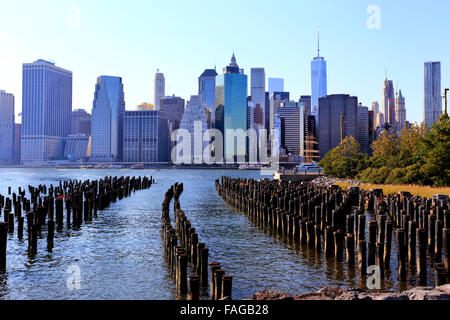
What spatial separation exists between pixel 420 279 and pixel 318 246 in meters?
7.67

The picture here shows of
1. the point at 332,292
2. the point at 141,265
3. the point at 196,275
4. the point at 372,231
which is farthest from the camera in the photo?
the point at 141,265

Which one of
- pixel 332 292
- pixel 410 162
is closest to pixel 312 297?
pixel 332 292

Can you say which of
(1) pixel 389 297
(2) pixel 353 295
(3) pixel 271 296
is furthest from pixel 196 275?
(1) pixel 389 297

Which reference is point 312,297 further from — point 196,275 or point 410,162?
point 410,162

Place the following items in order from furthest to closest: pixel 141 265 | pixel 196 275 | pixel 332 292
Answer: pixel 141 265 < pixel 196 275 < pixel 332 292

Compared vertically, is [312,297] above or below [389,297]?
below

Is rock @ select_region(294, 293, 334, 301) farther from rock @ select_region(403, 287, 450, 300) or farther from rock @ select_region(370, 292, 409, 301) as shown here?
rock @ select_region(403, 287, 450, 300)

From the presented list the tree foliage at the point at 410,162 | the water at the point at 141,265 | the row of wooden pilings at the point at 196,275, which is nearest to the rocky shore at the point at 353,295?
the row of wooden pilings at the point at 196,275

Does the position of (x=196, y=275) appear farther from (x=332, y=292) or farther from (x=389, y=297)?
(x=389, y=297)

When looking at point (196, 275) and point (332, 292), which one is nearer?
point (332, 292)

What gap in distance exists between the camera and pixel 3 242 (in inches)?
843

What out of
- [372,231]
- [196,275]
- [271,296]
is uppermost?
[372,231]

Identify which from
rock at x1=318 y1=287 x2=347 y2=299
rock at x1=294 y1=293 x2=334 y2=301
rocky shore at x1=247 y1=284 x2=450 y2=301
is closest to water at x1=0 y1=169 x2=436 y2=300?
rock at x1=318 y1=287 x2=347 y2=299

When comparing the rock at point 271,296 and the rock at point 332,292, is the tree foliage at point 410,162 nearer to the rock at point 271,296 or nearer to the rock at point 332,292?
the rock at point 332,292
